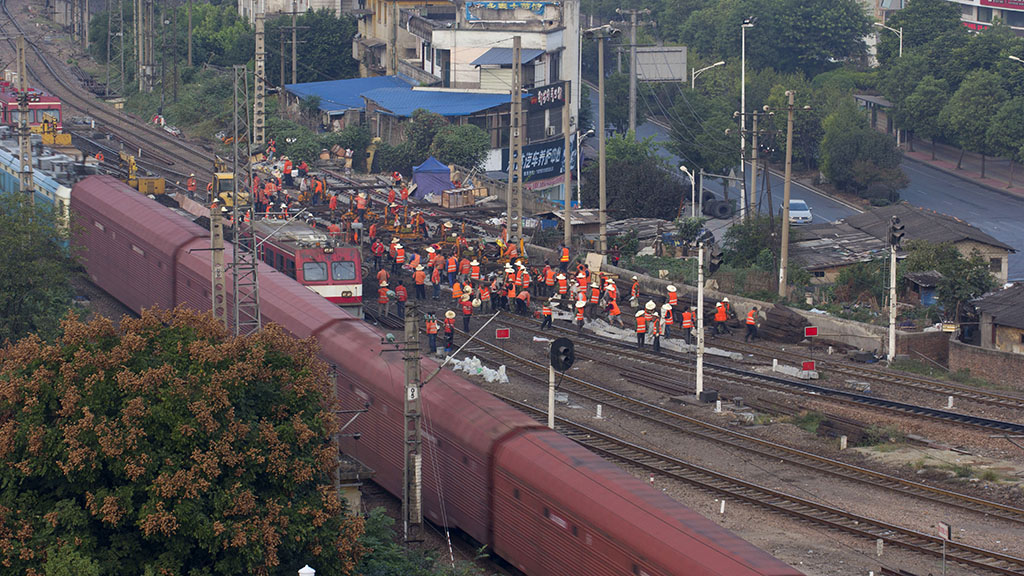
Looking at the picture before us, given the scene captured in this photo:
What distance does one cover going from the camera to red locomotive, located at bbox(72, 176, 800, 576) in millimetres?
17047

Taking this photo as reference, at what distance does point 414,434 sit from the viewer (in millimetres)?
22109

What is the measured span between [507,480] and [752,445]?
958 centimetres

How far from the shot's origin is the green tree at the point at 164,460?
17516 millimetres

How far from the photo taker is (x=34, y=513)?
17.7 m

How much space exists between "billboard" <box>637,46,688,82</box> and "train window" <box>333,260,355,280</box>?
126 feet

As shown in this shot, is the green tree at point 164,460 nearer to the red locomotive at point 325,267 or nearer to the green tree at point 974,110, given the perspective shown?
the red locomotive at point 325,267

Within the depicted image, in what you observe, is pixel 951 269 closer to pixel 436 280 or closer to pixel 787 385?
pixel 787 385

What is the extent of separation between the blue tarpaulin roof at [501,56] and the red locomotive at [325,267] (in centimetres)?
3384

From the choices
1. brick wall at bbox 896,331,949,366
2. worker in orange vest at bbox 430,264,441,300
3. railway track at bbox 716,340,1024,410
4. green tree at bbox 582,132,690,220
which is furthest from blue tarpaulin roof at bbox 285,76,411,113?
brick wall at bbox 896,331,949,366

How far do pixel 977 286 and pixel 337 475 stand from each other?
2561cm

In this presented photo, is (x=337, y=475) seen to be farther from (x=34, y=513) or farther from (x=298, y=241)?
(x=298, y=241)

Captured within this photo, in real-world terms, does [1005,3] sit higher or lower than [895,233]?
higher

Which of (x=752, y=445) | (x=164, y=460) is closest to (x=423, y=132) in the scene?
(x=752, y=445)

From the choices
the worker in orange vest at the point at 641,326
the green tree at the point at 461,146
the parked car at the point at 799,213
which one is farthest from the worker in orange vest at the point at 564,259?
the parked car at the point at 799,213
